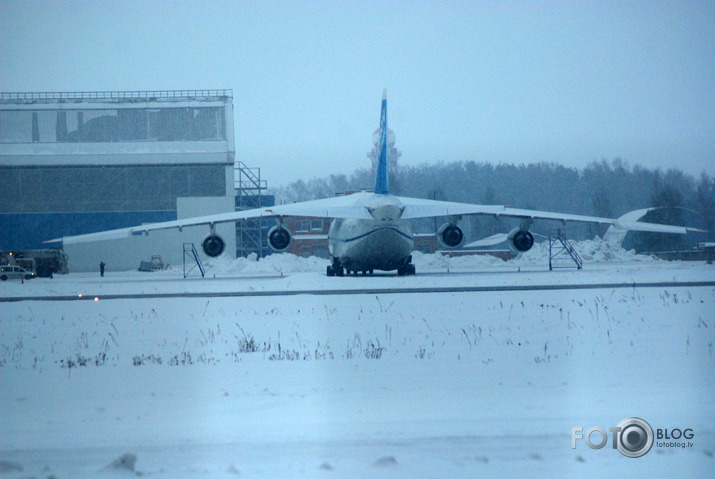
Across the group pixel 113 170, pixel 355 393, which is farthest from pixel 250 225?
pixel 355 393

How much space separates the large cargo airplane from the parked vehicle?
9.56 m

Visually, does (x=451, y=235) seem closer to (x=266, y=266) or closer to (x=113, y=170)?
(x=266, y=266)

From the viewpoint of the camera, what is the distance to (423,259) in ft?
134

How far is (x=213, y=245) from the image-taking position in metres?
26.3

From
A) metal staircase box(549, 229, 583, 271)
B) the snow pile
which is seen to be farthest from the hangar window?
metal staircase box(549, 229, 583, 271)

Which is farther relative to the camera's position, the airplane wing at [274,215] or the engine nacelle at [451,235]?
the engine nacelle at [451,235]

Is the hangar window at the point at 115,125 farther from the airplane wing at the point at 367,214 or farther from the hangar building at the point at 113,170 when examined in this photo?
the airplane wing at the point at 367,214

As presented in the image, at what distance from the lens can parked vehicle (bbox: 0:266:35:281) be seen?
3414 cm

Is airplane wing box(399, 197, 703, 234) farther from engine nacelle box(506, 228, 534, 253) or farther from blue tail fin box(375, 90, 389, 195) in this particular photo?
blue tail fin box(375, 90, 389, 195)

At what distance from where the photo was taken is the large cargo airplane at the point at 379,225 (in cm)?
2530

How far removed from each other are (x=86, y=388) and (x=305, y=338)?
3.90 metres

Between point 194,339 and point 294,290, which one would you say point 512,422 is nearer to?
point 194,339

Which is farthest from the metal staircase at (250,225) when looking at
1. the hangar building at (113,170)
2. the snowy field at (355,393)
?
the snowy field at (355,393)

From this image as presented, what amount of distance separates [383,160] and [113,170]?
20.3m
